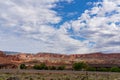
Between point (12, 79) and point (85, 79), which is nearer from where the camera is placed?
point (12, 79)

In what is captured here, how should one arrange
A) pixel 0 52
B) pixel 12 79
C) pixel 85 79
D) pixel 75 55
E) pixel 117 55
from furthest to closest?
pixel 75 55 → pixel 117 55 → pixel 0 52 → pixel 85 79 → pixel 12 79

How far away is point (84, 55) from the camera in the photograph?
610 feet

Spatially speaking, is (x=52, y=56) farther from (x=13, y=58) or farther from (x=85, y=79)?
(x=85, y=79)

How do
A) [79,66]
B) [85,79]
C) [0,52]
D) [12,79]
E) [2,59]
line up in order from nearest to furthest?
[12,79] → [85,79] → [79,66] → [2,59] → [0,52]

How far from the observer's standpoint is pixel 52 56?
181 meters

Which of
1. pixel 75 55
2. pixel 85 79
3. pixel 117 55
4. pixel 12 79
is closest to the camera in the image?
pixel 12 79

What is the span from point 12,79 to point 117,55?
151 metres

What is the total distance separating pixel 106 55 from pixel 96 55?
5.66 meters

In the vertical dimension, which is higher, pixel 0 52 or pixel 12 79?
pixel 0 52

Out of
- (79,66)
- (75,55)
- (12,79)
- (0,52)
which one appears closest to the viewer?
(12,79)

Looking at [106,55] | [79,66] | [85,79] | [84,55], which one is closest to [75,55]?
[84,55]

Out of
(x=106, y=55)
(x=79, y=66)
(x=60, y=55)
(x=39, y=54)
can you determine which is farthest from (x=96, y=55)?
(x=79, y=66)

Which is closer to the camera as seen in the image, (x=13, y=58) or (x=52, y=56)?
(x=13, y=58)

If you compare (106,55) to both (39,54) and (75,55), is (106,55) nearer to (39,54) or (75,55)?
(75,55)
